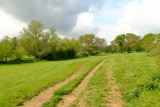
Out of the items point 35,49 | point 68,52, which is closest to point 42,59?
point 35,49

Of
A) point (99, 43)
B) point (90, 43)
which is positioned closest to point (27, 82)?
point (90, 43)

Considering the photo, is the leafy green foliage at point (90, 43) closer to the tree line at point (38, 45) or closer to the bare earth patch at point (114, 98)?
the tree line at point (38, 45)

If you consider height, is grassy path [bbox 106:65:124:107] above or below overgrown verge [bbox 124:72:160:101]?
below

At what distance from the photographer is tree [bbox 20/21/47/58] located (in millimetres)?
40344

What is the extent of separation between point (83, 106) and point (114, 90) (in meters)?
2.53

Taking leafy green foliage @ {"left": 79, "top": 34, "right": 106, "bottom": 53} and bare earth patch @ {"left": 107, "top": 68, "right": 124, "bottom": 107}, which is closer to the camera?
bare earth patch @ {"left": 107, "top": 68, "right": 124, "bottom": 107}

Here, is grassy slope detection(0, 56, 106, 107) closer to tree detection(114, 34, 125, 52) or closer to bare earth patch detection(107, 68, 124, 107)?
bare earth patch detection(107, 68, 124, 107)

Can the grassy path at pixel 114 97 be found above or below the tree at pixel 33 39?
below

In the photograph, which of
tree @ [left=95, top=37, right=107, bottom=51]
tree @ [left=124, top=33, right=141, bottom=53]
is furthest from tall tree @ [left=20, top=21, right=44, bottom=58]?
tree @ [left=124, top=33, right=141, bottom=53]

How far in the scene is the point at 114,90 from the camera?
7.28 metres

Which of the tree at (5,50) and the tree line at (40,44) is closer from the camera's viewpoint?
the tree at (5,50)

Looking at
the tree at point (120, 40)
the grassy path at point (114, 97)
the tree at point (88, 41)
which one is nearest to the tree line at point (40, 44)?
the tree at point (88, 41)

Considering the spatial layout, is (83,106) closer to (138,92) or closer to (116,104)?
(116,104)

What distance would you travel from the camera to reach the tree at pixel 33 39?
40344 mm
